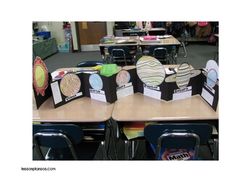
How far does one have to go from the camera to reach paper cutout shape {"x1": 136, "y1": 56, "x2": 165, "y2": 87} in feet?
4.87

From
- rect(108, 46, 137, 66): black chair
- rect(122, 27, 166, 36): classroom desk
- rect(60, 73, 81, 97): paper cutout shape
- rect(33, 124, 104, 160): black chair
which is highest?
rect(122, 27, 166, 36): classroom desk

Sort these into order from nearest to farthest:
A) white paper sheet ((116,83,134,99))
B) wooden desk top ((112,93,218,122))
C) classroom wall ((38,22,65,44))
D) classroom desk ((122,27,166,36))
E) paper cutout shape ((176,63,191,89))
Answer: wooden desk top ((112,93,218,122))
paper cutout shape ((176,63,191,89))
white paper sheet ((116,83,134,99))
classroom desk ((122,27,166,36))
classroom wall ((38,22,65,44))

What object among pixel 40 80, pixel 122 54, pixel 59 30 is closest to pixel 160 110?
pixel 40 80

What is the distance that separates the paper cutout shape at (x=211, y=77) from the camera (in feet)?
4.30

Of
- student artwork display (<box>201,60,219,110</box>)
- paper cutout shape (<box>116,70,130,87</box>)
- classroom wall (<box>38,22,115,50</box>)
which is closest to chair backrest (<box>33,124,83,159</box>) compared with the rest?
paper cutout shape (<box>116,70,130,87</box>)

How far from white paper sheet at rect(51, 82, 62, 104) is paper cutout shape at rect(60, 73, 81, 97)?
31mm

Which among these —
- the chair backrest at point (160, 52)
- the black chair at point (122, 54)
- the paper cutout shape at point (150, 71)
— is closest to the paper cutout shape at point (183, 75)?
the paper cutout shape at point (150, 71)

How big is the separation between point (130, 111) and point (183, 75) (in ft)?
1.38

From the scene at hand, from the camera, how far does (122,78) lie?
1.57 m

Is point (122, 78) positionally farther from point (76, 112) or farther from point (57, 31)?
point (57, 31)

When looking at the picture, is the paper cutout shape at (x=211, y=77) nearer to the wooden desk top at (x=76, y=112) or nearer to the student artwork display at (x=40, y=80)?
the wooden desk top at (x=76, y=112)

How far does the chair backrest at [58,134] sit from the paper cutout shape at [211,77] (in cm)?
81

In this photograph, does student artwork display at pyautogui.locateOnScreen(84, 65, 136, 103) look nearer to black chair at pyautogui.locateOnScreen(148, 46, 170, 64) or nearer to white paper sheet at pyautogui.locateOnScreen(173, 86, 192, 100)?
white paper sheet at pyautogui.locateOnScreen(173, 86, 192, 100)
